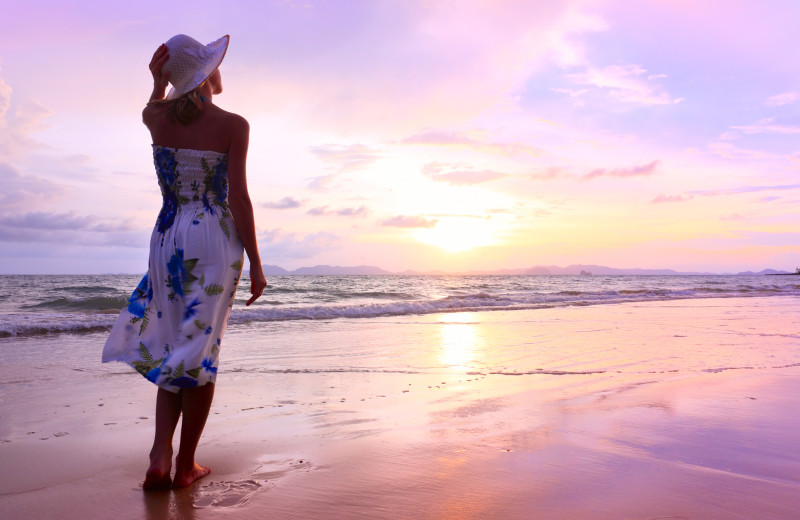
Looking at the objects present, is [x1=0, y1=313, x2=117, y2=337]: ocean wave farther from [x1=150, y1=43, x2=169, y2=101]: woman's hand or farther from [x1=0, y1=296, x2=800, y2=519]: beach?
[x1=150, y1=43, x2=169, y2=101]: woman's hand

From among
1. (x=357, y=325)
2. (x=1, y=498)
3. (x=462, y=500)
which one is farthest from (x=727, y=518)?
(x=357, y=325)

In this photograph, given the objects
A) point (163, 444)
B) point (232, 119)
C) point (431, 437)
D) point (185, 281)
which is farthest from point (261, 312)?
point (232, 119)

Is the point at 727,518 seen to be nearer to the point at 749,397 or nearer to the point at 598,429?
the point at 598,429

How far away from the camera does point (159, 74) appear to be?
2281 millimetres

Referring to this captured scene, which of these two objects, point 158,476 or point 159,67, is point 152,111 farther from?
point 158,476

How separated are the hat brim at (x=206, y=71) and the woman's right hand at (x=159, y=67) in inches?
2.3

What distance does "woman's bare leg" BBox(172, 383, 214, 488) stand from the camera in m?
2.20

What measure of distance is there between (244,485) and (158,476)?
1.15 ft

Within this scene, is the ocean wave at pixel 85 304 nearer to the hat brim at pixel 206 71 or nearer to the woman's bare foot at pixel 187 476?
the woman's bare foot at pixel 187 476

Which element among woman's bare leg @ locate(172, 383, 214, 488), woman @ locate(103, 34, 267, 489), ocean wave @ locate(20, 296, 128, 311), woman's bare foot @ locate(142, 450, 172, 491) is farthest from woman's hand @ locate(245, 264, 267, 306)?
ocean wave @ locate(20, 296, 128, 311)

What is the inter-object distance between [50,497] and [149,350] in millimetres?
670

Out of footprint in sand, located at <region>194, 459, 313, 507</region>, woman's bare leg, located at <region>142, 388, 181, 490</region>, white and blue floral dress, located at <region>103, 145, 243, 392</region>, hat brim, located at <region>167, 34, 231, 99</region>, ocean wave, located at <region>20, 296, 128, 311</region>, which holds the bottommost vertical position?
ocean wave, located at <region>20, 296, 128, 311</region>

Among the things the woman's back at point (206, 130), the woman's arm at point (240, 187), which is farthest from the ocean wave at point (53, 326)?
the woman's arm at point (240, 187)

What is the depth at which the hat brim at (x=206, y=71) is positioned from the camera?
2.21 m
